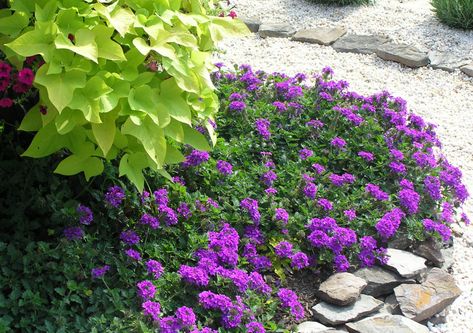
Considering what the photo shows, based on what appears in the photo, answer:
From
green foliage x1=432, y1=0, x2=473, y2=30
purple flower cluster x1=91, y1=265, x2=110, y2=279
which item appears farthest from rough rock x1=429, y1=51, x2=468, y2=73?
purple flower cluster x1=91, y1=265, x2=110, y2=279

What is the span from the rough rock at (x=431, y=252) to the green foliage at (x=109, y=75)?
1378mm

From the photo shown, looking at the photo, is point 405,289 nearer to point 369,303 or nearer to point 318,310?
point 369,303

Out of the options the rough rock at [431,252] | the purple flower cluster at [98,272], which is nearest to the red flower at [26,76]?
the purple flower cluster at [98,272]

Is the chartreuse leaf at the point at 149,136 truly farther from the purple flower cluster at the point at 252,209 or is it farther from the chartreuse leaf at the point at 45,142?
the purple flower cluster at the point at 252,209

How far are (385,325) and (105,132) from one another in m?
1.38

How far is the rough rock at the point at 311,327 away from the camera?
281 centimetres

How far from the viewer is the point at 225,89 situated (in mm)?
4090

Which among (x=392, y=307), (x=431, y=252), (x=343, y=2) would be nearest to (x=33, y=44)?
(x=392, y=307)

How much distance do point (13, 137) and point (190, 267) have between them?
97 cm

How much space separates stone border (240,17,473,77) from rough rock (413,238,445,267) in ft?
8.32

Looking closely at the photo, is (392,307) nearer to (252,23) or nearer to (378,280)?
(378,280)

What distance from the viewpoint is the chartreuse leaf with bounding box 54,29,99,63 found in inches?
87.2

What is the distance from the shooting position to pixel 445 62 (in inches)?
222

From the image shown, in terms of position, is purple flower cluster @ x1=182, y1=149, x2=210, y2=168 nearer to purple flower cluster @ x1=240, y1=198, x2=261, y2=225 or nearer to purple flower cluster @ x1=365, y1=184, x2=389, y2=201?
purple flower cluster @ x1=240, y1=198, x2=261, y2=225
